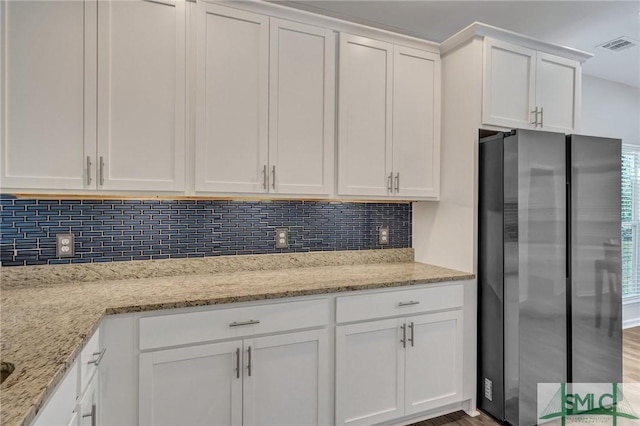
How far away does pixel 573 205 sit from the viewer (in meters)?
2.22

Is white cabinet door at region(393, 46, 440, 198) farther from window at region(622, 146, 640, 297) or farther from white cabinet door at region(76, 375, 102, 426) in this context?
window at region(622, 146, 640, 297)

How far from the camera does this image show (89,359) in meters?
1.30

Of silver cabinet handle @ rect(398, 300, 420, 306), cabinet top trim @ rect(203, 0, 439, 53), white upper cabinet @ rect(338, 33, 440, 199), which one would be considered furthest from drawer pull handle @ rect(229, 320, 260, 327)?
cabinet top trim @ rect(203, 0, 439, 53)

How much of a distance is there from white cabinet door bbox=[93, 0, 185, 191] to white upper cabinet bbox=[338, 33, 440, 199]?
964 mm

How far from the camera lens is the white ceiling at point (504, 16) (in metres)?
2.45

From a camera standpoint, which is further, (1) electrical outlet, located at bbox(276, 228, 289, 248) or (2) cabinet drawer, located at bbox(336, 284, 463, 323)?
(1) electrical outlet, located at bbox(276, 228, 289, 248)

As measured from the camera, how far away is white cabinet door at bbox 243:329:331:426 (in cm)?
172

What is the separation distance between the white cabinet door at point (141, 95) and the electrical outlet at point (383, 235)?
1.48 metres

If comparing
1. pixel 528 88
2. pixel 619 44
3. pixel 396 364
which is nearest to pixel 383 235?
pixel 396 364

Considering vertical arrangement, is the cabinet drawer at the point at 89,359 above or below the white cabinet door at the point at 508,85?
below

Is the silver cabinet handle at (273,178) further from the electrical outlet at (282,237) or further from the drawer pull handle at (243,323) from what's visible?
the drawer pull handle at (243,323)

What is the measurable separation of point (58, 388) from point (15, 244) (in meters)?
1.24

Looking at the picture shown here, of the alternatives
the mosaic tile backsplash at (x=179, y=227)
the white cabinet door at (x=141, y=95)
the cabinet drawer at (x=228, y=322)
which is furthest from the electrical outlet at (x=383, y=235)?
the white cabinet door at (x=141, y=95)

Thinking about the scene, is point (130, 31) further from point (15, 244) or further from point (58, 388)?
point (58, 388)
